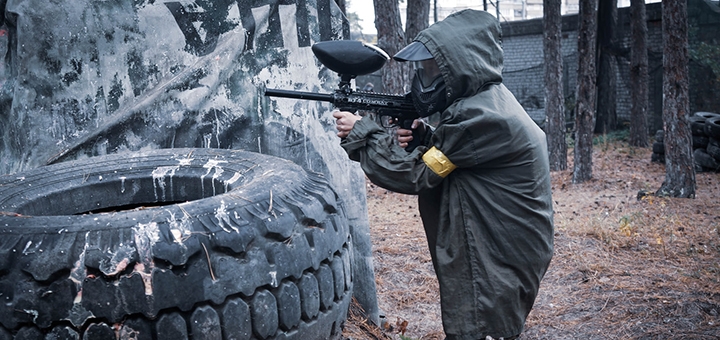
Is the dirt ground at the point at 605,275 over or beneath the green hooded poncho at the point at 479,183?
beneath

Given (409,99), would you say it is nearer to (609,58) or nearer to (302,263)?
(302,263)

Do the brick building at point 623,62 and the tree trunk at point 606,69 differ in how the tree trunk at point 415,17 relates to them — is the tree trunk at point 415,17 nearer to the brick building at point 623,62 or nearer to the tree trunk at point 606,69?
the tree trunk at point 606,69

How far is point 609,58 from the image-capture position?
15.3m

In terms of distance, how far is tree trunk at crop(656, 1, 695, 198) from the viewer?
7836 millimetres

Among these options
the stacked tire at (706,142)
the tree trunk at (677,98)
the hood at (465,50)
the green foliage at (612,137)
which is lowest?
the green foliage at (612,137)

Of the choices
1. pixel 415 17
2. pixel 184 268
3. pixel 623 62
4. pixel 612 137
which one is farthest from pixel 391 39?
pixel 623 62

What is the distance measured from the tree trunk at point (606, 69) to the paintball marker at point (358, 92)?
1366 centimetres

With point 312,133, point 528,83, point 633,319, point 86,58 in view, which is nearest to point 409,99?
point 312,133

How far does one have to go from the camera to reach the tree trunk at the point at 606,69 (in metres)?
15.0

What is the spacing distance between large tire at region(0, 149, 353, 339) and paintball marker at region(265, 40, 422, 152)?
65 centimetres

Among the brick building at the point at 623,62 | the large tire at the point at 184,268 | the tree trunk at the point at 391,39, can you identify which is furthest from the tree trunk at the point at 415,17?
the large tire at the point at 184,268

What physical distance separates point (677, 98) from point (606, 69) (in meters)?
8.04

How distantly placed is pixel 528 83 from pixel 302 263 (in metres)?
17.0

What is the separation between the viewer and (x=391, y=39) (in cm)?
915
